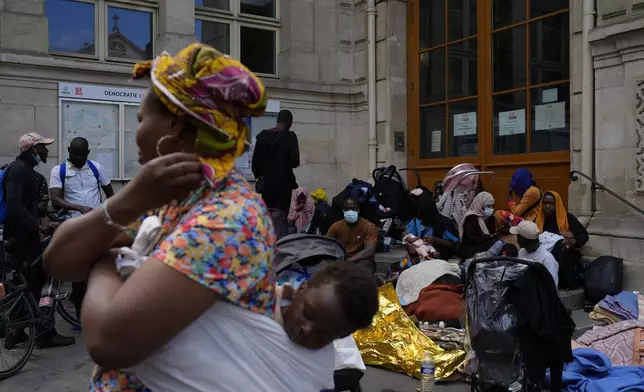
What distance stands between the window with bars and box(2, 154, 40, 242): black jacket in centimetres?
420

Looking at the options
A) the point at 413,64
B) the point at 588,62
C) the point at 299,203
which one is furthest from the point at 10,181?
the point at 413,64

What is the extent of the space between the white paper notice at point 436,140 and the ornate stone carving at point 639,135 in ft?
12.6

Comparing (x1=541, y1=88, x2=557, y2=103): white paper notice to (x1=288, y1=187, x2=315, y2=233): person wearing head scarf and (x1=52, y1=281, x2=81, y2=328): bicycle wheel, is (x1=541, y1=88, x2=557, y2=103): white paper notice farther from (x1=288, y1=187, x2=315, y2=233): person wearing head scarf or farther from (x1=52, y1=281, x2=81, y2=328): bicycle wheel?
(x1=52, y1=281, x2=81, y2=328): bicycle wheel

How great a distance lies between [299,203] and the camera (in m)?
9.91

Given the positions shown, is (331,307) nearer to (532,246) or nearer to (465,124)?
(532,246)

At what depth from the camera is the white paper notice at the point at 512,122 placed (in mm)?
8742

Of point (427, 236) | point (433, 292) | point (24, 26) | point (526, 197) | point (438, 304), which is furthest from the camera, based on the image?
point (24, 26)

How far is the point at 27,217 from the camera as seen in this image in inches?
227

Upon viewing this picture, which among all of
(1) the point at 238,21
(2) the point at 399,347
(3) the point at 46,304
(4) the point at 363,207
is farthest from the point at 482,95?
(3) the point at 46,304

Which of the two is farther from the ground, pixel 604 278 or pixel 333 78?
pixel 333 78

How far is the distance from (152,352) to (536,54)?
8.36 m

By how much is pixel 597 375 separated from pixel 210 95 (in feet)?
15.2

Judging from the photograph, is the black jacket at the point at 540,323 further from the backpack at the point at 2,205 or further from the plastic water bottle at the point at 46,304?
the backpack at the point at 2,205

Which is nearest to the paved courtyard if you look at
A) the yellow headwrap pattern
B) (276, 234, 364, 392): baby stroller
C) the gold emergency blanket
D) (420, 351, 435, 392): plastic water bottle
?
the gold emergency blanket
